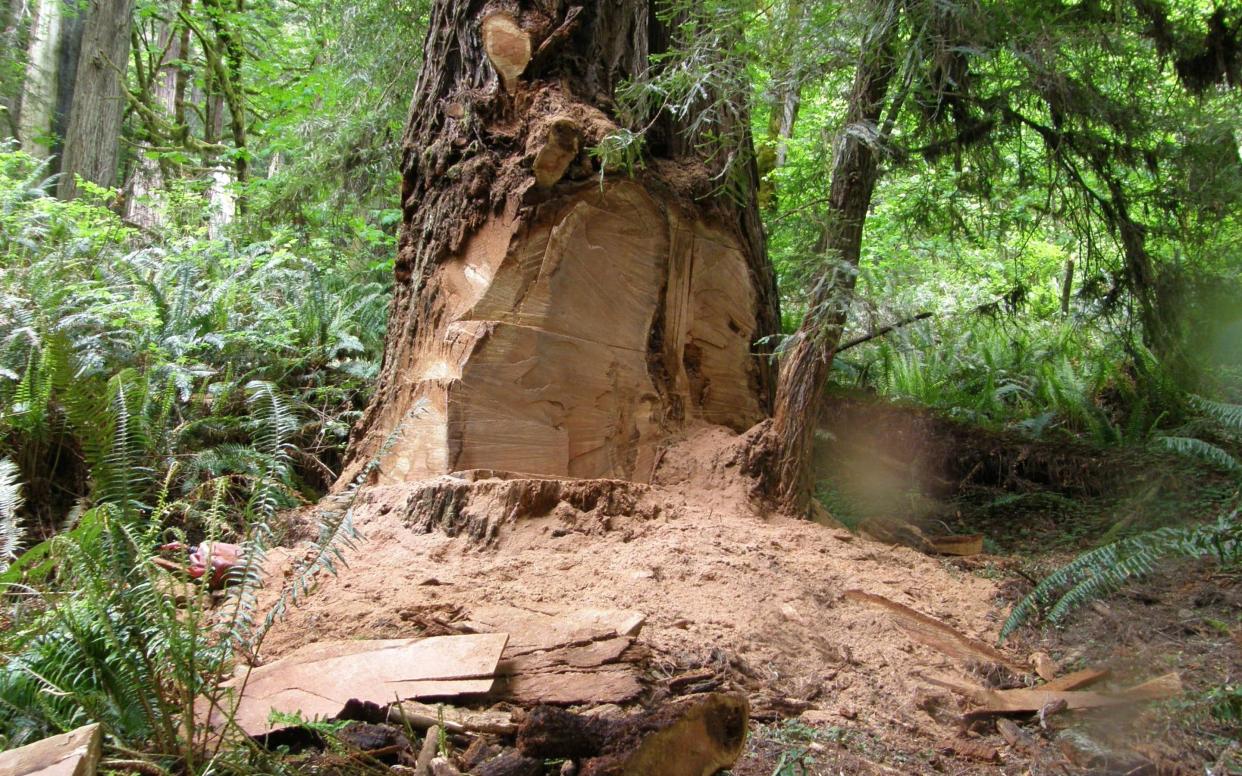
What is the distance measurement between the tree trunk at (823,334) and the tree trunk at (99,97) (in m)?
9.05

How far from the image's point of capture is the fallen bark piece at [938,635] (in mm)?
3111

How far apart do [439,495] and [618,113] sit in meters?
2.07

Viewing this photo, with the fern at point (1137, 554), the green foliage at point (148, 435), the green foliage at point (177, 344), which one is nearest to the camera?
the green foliage at point (148, 435)

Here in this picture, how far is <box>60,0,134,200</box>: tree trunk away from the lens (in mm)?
9773

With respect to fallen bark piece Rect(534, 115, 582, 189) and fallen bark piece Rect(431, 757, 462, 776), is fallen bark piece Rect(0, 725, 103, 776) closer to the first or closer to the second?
fallen bark piece Rect(431, 757, 462, 776)

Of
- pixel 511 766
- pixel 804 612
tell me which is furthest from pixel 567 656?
pixel 804 612

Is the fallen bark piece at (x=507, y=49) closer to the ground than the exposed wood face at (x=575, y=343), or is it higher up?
higher up

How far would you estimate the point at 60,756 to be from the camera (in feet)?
5.90

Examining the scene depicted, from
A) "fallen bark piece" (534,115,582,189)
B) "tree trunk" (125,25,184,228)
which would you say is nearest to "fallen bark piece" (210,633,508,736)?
"fallen bark piece" (534,115,582,189)

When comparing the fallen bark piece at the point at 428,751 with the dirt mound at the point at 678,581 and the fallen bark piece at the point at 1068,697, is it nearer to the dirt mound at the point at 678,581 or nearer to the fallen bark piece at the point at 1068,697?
the dirt mound at the point at 678,581

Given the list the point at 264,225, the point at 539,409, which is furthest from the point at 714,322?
the point at 264,225

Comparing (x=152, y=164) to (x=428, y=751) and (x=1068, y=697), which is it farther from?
(x=1068, y=697)

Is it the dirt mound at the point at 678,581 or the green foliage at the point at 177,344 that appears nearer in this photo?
the dirt mound at the point at 678,581

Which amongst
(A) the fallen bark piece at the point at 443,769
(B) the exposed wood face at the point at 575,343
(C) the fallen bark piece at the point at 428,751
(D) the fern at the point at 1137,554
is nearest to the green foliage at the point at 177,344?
(B) the exposed wood face at the point at 575,343
